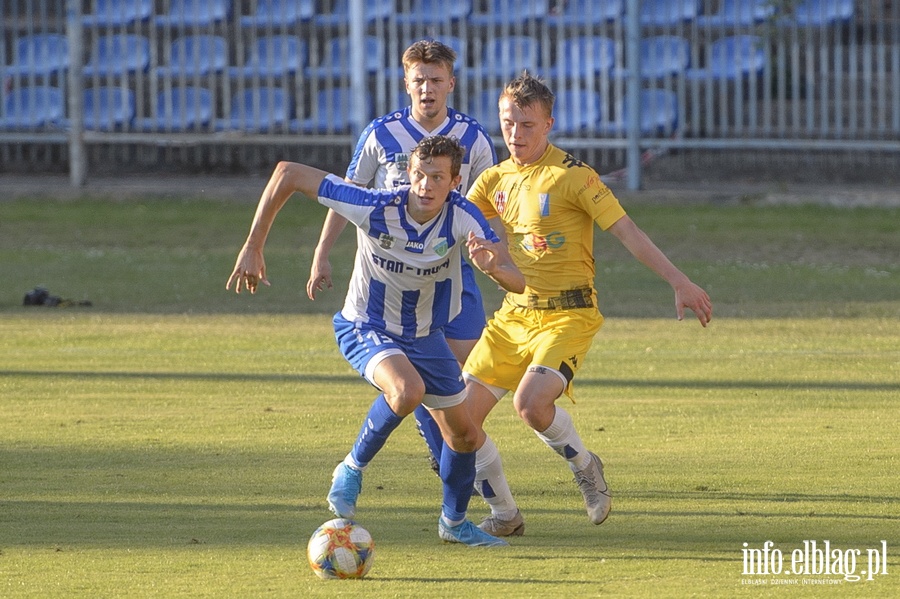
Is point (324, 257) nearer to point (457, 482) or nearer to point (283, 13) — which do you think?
point (457, 482)

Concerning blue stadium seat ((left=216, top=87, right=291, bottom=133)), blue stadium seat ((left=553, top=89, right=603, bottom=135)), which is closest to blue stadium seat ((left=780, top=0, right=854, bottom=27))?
blue stadium seat ((left=553, top=89, right=603, bottom=135))

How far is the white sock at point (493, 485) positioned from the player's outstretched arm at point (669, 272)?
92cm

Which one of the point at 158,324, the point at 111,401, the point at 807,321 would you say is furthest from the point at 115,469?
the point at 807,321

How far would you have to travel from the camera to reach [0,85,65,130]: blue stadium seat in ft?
67.8

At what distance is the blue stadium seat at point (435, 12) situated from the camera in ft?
67.1

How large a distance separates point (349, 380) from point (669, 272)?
4291mm

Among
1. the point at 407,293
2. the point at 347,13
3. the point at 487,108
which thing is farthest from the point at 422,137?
the point at 347,13

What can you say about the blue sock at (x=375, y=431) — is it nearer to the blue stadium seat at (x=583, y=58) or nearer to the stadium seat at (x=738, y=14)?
the blue stadium seat at (x=583, y=58)

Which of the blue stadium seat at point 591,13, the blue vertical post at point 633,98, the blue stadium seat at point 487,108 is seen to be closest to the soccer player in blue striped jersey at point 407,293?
the blue vertical post at point 633,98

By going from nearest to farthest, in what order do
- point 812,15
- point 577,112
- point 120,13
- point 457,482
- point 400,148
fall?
point 457,482 → point 400,148 → point 812,15 → point 577,112 → point 120,13

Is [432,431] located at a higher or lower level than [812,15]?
lower

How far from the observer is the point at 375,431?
5605mm

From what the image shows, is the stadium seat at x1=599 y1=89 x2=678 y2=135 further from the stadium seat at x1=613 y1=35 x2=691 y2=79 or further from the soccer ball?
the soccer ball

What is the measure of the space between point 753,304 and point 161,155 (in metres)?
10.7
